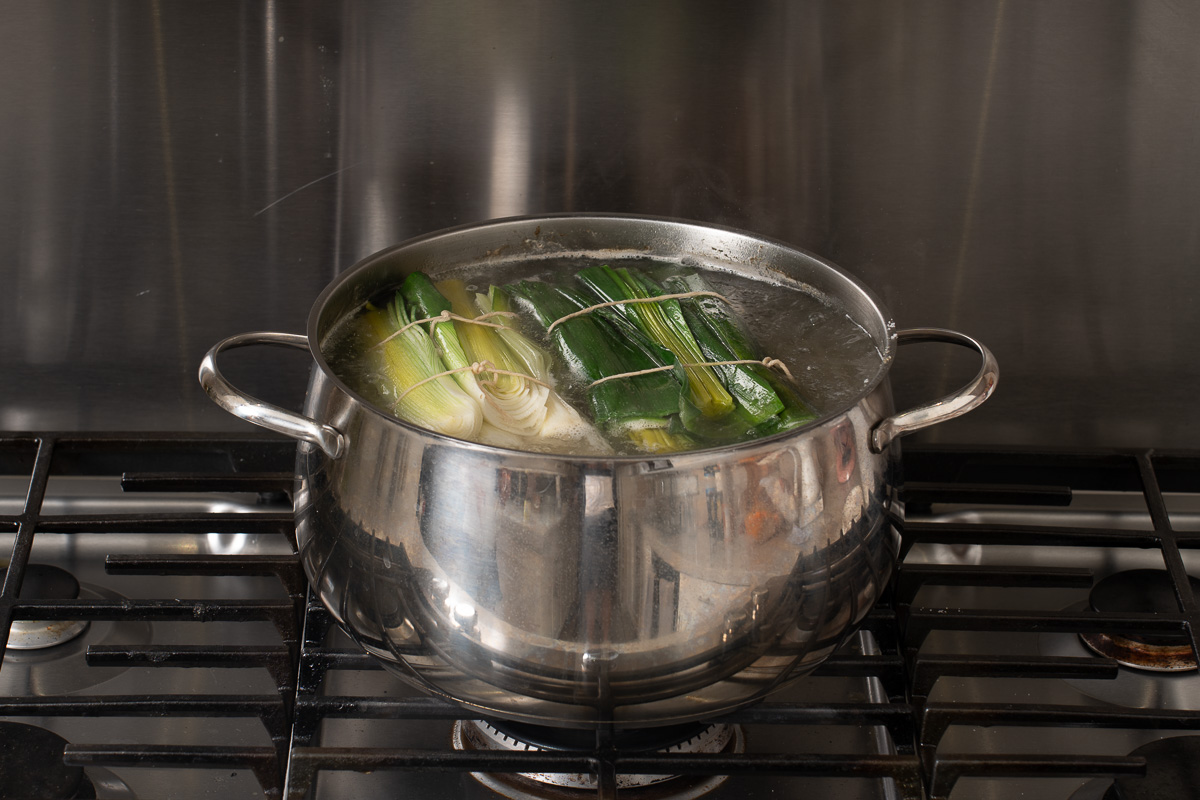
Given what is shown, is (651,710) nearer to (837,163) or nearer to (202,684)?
(202,684)

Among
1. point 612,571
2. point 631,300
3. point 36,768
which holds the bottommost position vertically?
point 36,768

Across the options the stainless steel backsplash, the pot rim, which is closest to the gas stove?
the stainless steel backsplash

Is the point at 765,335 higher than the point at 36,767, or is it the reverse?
the point at 765,335

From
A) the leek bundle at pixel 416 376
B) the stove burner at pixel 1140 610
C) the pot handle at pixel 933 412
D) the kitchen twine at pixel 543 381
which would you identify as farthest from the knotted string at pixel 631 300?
the stove burner at pixel 1140 610

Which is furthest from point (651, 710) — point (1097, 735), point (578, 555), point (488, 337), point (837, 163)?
point (837, 163)

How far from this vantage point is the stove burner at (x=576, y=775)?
805 millimetres

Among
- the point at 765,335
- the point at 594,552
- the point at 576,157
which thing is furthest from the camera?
the point at 576,157

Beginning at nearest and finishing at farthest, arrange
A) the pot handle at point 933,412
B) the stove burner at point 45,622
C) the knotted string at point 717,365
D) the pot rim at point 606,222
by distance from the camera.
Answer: the pot rim at point 606,222, the pot handle at point 933,412, the knotted string at point 717,365, the stove burner at point 45,622

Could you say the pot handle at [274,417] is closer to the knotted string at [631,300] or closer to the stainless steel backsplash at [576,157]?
the knotted string at [631,300]

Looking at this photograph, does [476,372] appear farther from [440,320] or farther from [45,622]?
[45,622]

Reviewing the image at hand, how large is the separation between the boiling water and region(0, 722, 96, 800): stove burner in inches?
14.5

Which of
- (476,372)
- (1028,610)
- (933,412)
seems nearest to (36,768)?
(476,372)

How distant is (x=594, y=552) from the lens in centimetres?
65

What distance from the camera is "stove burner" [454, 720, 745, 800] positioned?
0.80m
